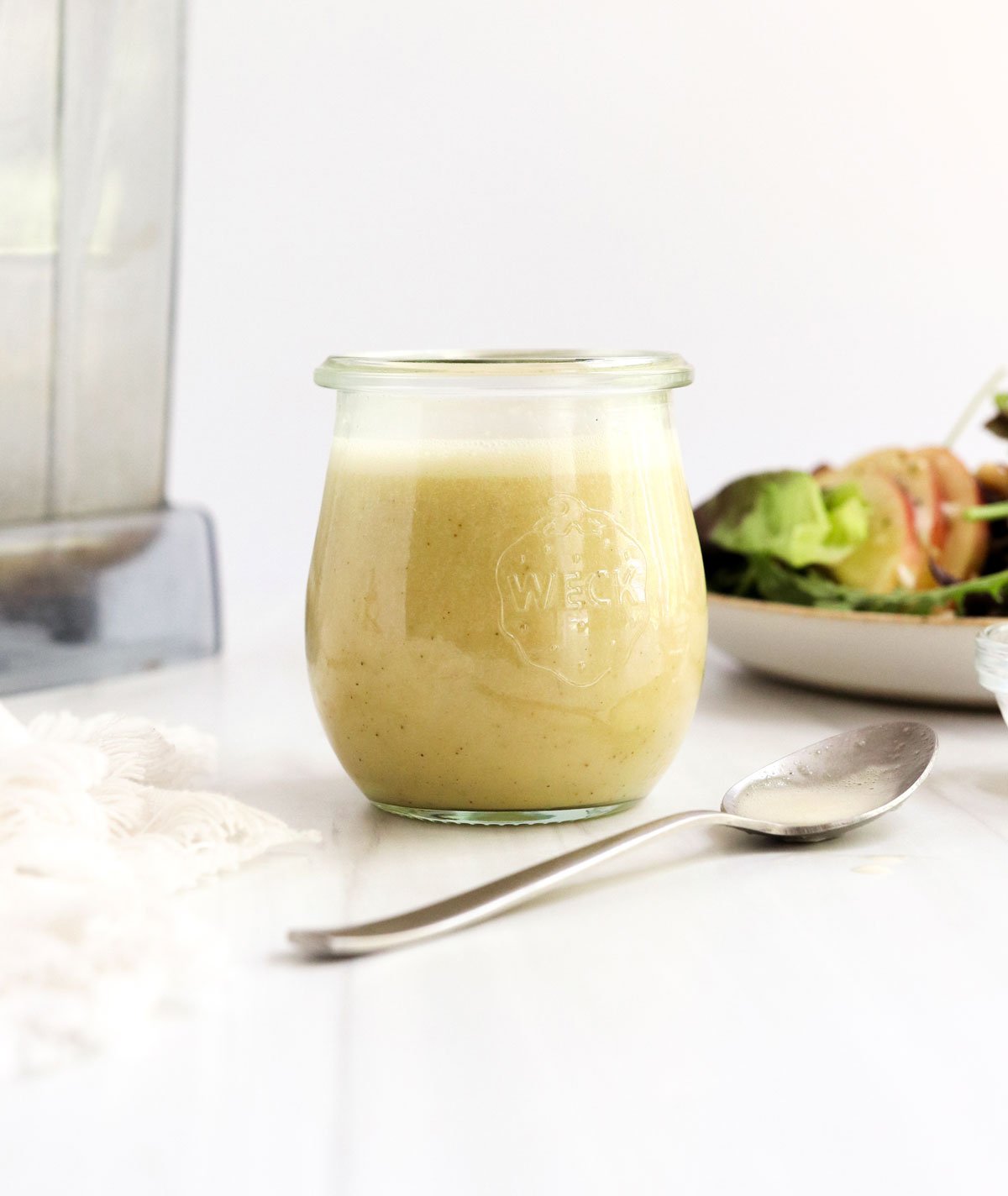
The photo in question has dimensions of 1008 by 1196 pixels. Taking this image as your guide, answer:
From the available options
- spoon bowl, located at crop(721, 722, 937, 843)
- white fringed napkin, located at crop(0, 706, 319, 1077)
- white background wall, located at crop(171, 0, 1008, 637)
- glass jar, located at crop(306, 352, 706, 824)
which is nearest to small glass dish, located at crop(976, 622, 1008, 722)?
spoon bowl, located at crop(721, 722, 937, 843)

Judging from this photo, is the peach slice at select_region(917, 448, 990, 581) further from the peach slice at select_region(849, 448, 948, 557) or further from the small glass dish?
the small glass dish

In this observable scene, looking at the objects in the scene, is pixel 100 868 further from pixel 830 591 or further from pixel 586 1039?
pixel 830 591

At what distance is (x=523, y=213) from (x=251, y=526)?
0.39 metres

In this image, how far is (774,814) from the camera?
0.58 metres

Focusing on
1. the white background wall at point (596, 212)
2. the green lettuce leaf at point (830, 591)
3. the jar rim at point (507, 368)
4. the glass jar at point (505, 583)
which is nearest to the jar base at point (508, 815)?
the glass jar at point (505, 583)

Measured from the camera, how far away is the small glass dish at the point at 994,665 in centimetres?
64

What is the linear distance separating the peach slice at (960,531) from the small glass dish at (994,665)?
249 mm

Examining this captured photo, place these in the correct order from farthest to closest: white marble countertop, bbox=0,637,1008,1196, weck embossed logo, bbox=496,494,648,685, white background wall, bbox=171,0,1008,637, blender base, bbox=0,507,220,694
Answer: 1. white background wall, bbox=171,0,1008,637
2. blender base, bbox=0,507,220,694
3. weck embossed logo, bbox=496,494,648,685
4. white marble countertop, bbox=0,637,1008,1196

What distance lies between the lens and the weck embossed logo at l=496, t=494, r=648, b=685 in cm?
55

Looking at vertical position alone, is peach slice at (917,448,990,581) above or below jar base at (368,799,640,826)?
above

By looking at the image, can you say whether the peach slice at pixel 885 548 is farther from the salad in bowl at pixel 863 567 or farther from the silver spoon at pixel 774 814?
the silver spoon at pixel 774 814

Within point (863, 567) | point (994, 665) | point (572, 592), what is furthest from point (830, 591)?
point (572, 592)

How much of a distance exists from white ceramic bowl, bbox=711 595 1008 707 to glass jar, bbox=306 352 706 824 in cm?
24

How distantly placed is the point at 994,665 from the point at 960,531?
28cm
